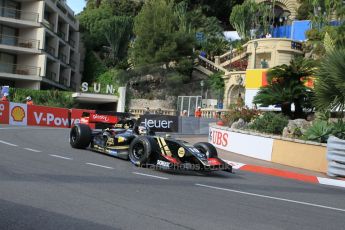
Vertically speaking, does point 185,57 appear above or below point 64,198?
above

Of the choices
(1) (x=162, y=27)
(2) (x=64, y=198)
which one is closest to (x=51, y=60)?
(1) (x=162, y=27)

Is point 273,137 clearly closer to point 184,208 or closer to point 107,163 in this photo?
point 107,163

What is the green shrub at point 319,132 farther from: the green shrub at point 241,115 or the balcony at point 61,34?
the balcony at point 61,34

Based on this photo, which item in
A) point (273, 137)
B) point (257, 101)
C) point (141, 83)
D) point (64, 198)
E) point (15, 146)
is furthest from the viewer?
point (141, 83)

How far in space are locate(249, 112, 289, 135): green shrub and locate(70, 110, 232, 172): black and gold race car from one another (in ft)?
20.5

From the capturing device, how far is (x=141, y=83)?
44.3 meters

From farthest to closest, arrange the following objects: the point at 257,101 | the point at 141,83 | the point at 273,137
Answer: the point at 141,83 → the point at 257,101 → the point at 273,137

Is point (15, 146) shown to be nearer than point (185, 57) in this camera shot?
Yes

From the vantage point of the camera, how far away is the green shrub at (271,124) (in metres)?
19.1

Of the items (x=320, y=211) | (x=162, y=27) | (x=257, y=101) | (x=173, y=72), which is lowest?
(x=320, y=211)

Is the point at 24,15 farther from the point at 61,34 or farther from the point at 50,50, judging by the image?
the point at 61,34

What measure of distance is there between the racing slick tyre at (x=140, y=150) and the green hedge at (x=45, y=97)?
31.8 m

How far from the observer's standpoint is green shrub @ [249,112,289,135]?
19.1 m

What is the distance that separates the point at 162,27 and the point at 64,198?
4227 centimetres
